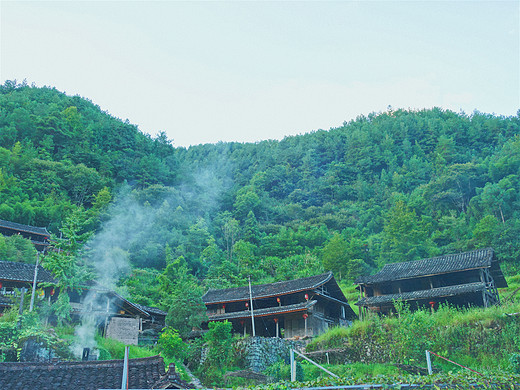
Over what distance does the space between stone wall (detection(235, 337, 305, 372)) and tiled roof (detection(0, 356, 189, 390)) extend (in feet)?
38.4

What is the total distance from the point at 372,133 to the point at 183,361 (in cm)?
7331

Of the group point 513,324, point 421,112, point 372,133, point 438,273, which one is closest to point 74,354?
point 513,324

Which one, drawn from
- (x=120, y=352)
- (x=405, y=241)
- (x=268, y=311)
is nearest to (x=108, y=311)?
(x=120, y=352)

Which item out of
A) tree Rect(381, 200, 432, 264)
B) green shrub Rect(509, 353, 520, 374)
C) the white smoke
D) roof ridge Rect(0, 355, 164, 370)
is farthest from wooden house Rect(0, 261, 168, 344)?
tree Rect(381, 200, 432, 264)

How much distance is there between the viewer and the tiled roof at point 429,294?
2630 centimetres

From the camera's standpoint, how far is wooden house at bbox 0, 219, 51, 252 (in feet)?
137

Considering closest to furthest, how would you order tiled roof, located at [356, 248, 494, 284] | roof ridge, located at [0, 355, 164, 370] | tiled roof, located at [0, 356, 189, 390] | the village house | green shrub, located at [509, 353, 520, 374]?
1. tiled roof, located at [0, 356, 189, 390]
2. roof ridge, located at [0, 355, 164, 370]
3. green shrub, located at [509, 353, 520, 374]
4. the village house
5. tiled roof, located at [356, 248, 494, 284]

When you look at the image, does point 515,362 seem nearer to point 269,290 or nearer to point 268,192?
point 269,290

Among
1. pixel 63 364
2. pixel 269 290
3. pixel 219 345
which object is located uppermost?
pixel 269 290

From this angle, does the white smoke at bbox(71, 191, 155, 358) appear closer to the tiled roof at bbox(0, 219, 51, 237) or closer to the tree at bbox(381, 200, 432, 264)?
the tiled roof at bbox(0, 219, 51, 237)

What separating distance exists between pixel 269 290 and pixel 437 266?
474 inches

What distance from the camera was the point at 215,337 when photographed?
21.6 meters

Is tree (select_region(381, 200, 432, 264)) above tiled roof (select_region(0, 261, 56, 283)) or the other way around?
above

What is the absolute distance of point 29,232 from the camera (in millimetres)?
43000
